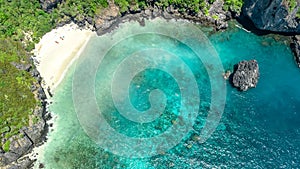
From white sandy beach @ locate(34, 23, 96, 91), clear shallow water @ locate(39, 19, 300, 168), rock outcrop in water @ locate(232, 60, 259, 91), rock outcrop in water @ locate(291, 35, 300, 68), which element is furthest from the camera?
rock outcrop in water @ locate(291, 35, 300, 68)

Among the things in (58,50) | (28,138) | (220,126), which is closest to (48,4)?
(58,50)

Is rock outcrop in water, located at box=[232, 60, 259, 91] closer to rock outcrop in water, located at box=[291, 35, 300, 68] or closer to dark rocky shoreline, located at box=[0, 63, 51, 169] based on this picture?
rock outcrop in water, located at box=[291, 35, 300, 68]

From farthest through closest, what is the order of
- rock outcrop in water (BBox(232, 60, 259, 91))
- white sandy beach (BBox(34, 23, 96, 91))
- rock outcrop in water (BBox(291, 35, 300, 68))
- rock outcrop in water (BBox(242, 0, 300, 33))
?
rock outcrop in water (BBox(291, 35, 300, 68))
rock outcrop in water (BBox(242, 0, 300, 33))
white sandy beach (BBox(34, 23, 96, 91))
rock outcrop in water (BBox(232, 60, 259, 91))

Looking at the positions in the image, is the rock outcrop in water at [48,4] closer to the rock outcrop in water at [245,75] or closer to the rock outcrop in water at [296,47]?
the rock outcrop in water at [245,75]

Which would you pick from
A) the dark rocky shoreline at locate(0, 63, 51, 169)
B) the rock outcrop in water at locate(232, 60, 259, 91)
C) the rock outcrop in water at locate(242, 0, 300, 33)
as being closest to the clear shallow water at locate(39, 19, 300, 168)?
the rock outcrop in water at locate(232, 60, 259, 91)

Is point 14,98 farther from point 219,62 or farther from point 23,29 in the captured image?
point 219,62

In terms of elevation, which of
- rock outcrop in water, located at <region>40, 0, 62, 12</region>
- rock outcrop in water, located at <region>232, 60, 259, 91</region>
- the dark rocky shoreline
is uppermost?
rock outcrop in water, located at <region>40, 0, 62, 12</region>

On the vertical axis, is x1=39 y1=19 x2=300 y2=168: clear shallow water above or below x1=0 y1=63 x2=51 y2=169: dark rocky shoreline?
below
